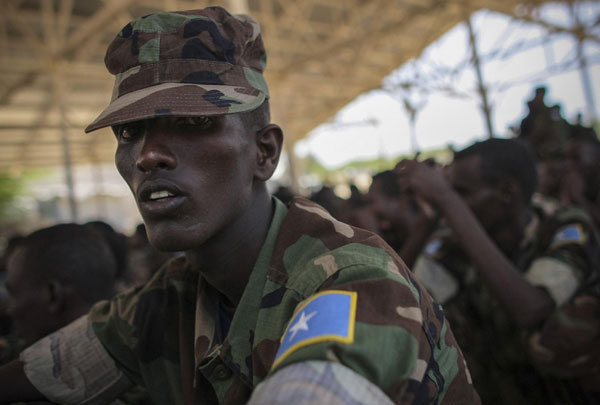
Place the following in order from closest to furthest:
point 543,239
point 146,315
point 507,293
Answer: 1. point 146,315
2. point 507,293
3. point 543,239

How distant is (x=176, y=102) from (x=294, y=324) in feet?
1.81

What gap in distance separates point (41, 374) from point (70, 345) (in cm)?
11

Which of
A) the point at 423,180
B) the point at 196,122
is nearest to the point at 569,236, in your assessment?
the point at 423,180

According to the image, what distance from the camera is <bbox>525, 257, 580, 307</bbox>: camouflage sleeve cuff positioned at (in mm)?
1762

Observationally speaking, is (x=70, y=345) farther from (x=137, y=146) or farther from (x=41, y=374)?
(x=137, y=146)

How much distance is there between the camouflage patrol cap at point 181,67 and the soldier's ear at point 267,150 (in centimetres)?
13

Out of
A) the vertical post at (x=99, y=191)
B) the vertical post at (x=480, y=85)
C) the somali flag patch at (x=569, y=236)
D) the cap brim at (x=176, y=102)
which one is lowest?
the vertical post at (x=99, y=191)

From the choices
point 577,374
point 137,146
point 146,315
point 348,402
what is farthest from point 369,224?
point 348,402

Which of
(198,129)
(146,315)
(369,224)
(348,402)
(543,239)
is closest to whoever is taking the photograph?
(348,402)

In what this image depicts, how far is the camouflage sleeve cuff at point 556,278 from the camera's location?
1762mm

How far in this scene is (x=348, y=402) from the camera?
64cm

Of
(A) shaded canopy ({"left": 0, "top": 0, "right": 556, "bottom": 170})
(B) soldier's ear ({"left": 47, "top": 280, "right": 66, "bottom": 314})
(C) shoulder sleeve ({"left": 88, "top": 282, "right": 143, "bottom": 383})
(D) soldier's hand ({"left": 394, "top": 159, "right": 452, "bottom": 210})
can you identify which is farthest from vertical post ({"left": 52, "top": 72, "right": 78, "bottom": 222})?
(D) soldier's hand ({"left": 394, "top": 159, "right": 452, "bottom": 210})

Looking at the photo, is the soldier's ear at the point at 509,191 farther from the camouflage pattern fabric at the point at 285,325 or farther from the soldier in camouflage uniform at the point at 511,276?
the camouflage pattern fabric at the point at 285,325

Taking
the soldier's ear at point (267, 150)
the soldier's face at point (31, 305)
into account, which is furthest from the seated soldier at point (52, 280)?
the soldier's ear at point (267, 150)
